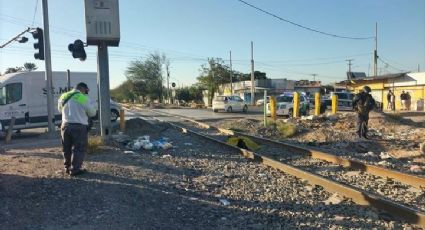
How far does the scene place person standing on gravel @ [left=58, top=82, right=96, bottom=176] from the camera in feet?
28.2

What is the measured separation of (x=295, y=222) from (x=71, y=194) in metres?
3.42

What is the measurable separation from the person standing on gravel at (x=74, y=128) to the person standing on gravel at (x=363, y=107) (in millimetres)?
9619

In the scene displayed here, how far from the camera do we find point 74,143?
8703 millimetres

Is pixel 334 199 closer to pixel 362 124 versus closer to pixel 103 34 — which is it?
pixel 103 34

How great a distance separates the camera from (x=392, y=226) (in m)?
Answer: 5.82

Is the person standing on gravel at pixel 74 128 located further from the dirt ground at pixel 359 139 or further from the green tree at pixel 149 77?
the green tree at pixel 149 77

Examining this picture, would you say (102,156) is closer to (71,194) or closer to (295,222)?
(71,194)

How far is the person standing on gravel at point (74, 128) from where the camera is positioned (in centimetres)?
860

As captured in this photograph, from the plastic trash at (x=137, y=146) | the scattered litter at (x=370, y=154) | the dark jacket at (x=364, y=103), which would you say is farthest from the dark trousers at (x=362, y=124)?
the plastic trash at (x=137, y=146)

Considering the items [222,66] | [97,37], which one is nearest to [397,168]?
[97,37]

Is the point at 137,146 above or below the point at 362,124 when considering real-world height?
below

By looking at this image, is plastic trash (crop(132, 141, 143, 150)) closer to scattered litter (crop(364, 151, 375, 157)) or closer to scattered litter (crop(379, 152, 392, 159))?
scattered litter (crop(364, 151, 375, 157))

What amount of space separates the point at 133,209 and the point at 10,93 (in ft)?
52.7

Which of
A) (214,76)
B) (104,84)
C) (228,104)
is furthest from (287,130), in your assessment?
(214,76)
